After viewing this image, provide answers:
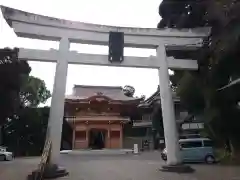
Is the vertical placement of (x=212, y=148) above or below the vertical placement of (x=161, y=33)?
below

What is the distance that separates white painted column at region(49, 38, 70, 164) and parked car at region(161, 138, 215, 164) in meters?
9.02

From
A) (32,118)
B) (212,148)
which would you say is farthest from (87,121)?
(212,148)

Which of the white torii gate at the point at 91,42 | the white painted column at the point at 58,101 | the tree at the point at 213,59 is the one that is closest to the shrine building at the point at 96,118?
the tree at the point at 213,59

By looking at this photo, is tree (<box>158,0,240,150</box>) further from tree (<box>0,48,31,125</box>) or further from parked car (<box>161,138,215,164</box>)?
tree (<box>0,48,31,125</box>)

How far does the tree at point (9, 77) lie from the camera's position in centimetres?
2078

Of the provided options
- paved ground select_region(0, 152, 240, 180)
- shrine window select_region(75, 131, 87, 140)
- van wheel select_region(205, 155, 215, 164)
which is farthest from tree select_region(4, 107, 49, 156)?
van wheel select_region(205, 155, 215, 164)

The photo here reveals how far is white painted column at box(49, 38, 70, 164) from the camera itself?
10539mm

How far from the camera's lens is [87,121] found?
105 ft

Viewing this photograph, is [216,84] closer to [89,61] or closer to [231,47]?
[231,47]

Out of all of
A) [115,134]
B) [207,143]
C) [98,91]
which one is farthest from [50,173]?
[98,91]

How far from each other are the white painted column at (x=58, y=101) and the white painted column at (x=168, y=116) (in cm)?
390

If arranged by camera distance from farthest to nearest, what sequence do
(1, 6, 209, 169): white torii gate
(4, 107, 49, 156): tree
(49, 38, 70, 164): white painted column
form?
(4, 107, 49, 156): tree
(1, 6, 209, 169): white torii gate
(49, 38, 70, 164): white painted column

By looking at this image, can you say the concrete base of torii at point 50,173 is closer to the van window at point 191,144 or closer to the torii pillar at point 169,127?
the torii pillar at point 169,127

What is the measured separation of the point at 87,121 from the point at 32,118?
226 inches
